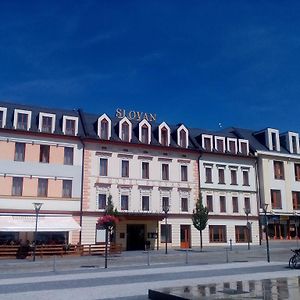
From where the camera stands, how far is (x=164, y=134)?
150ft

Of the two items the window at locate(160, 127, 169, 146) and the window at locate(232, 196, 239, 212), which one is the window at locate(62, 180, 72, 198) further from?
the window at locate(232, 196, 239, 212)

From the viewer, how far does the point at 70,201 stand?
129 feet

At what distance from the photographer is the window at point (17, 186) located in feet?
122

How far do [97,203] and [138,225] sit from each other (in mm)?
5121

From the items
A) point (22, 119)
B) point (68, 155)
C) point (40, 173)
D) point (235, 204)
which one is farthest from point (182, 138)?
point (22, 119)

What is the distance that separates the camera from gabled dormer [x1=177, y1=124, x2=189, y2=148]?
1826 inches

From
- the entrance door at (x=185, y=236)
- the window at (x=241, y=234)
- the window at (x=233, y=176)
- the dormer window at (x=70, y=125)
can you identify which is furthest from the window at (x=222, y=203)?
the dormer window at (x=70, y=125)

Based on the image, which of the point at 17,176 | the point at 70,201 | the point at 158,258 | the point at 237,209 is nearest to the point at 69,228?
the point at 70,201

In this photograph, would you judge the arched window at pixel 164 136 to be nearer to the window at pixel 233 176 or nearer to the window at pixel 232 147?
the window at pixel 232 147

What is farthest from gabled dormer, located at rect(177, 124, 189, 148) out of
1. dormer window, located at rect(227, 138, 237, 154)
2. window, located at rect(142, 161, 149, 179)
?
dormer window, located at rect(227, 138, 237, 154)

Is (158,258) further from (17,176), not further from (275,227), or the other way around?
(275,227)

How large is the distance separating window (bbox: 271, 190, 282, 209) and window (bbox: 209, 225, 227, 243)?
26.0 feet

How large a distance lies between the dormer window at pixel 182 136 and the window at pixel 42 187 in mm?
15639

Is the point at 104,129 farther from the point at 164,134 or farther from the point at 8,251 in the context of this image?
the point at 8,251
